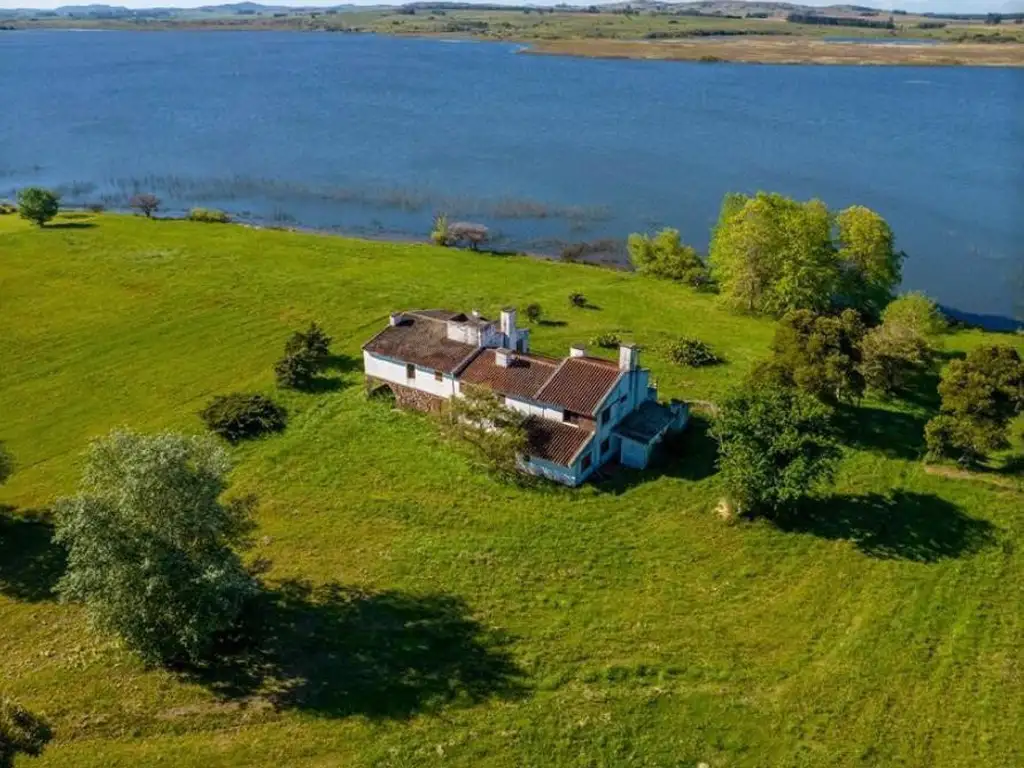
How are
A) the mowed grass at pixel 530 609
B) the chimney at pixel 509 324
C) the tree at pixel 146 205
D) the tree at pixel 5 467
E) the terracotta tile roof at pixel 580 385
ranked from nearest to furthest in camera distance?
the mowed grass at pixel 530 609 → the tree at pixel 5 467 → the terracotta tile roof at pixel 580 385 → the chimney at pixel 509 324 → the tree at pixel 146 205

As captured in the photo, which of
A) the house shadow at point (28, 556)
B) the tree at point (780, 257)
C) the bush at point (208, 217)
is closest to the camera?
the house shadow at point (28, 556)

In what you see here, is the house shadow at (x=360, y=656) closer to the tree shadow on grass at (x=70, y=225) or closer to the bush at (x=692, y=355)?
the bush at (x=692, y=355)

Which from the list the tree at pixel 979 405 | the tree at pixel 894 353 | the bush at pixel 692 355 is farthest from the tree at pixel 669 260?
the tree at pixel 979 405

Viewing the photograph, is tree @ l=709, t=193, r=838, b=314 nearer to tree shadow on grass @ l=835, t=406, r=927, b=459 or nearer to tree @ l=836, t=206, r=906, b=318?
tree @ l=836, t=206, r=906, b=318

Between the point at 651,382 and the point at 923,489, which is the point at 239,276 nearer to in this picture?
the point at 651,382

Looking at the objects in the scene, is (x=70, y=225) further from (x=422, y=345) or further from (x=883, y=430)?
(x=883, y=430)

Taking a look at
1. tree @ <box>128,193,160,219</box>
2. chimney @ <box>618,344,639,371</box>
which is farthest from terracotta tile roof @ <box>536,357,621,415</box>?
tree @ <box>128,193,160,219</box>
